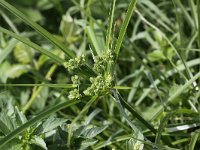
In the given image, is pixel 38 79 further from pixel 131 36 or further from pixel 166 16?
pixel 166 16

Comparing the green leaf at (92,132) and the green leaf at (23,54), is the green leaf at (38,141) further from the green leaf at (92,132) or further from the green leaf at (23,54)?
the green leaf at (23,54)

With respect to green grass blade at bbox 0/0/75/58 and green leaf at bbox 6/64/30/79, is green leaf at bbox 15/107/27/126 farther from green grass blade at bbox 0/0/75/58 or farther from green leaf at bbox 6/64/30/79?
green leaf at bbox 6/64/30/79

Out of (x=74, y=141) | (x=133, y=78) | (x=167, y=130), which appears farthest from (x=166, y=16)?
(x=74, y=141)

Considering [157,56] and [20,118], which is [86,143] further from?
[157,56]

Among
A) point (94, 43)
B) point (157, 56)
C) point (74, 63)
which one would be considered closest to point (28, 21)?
point (74, 63)

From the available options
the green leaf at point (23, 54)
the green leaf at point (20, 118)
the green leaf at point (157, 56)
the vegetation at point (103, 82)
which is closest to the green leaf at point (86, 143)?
the vegetation at point (103, 82)

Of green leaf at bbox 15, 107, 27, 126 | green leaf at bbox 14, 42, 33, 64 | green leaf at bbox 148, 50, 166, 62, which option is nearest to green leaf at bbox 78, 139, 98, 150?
green leaf at bbox 15, 107, 27, 126

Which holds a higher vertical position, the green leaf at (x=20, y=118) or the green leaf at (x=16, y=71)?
the green leaf at (x=16, y=71)
